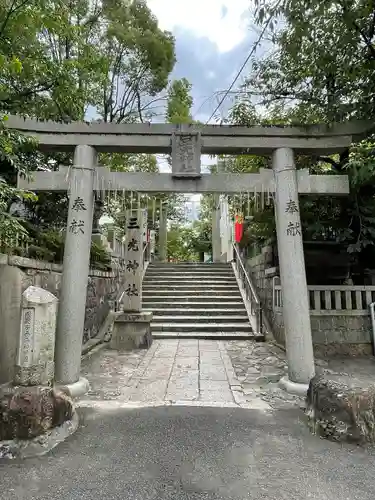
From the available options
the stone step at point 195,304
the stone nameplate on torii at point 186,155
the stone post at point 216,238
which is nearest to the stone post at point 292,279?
the stone nameplate on torii at point 186,155

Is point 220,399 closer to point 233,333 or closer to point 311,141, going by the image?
point 311,141

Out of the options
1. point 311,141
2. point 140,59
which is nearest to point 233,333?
point 311,141

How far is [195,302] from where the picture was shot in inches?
436

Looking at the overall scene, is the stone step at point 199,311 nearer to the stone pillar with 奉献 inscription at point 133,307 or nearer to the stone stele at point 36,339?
the stone pillar with 奉献 inscription at point 133,307

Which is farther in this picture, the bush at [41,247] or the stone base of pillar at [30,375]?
the bush at [41,247]

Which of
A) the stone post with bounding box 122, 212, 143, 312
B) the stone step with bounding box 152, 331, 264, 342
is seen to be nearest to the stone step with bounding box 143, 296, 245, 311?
the stone step with bounding box 152, 331, 264, 342

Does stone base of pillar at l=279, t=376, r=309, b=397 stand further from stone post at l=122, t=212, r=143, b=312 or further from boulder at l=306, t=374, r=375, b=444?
stone post at l=122, t=212, r=143, b=312

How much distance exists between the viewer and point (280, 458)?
2898mm

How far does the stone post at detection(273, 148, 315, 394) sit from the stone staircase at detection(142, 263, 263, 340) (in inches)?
158

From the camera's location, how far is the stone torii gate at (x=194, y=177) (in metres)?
4.80

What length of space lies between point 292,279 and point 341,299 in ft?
9.07

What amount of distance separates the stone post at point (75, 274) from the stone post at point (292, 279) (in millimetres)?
2939

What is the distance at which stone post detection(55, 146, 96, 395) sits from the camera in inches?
180

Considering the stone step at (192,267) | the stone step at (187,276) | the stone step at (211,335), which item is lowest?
the stone step at (211,335)
